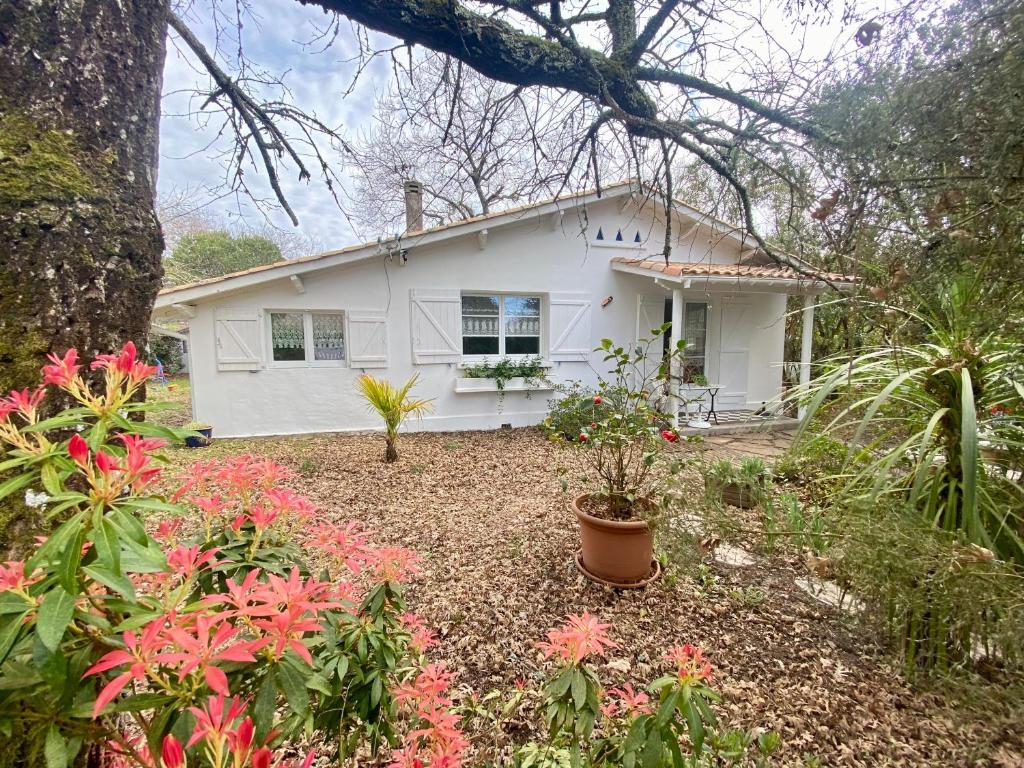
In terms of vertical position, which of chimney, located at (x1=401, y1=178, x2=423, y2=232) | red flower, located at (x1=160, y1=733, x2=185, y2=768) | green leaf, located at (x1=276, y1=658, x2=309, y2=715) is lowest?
green leaf, located at (x1=276, y1=658, x2=309, y2=715)

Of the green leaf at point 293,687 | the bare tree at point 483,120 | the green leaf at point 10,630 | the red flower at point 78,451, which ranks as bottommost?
the green leaf at point 293,687

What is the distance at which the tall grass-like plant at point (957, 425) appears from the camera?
141cm

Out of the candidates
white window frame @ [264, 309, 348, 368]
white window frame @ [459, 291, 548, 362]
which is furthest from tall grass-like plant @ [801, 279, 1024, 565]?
white window frame @ [264, 309, 348, 368]

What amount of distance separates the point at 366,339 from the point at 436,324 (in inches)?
44.2

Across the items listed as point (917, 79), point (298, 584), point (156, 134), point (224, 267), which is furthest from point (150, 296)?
point (224, 267)

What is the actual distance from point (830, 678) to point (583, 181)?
10.1 feet

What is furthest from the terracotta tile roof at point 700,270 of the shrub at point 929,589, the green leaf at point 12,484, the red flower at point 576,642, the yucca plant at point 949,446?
the green leaf at point 12,484

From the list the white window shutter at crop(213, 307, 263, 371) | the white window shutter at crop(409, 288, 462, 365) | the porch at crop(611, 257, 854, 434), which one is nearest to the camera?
the white window shutter at crop(213, 307, 263, 371)

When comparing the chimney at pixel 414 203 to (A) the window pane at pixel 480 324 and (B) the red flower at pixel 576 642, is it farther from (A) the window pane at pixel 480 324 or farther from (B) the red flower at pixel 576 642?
(B) the red flower at pixel 576 642

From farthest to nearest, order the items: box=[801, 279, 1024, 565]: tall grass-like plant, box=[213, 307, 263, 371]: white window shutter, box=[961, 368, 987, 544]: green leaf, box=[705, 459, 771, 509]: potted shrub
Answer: box=[213, 307, 263, 371]: white window shutter, box=[705, 459, 771, 509]: potted shrub, box=[801, 279, 1024, 565]: tall grass-like plant, box=[961, 368, 987, 544]: green leaf

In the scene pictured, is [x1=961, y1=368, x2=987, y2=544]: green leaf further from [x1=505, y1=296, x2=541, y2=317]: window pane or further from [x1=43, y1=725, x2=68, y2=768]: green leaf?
[x1=505, y1=296, x2=541, y2=317]: window pane

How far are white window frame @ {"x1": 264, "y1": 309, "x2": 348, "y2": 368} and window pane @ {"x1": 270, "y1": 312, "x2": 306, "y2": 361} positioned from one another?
0.03m

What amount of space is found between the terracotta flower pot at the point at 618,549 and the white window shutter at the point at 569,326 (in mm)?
5202

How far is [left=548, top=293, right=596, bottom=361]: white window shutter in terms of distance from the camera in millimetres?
7629
